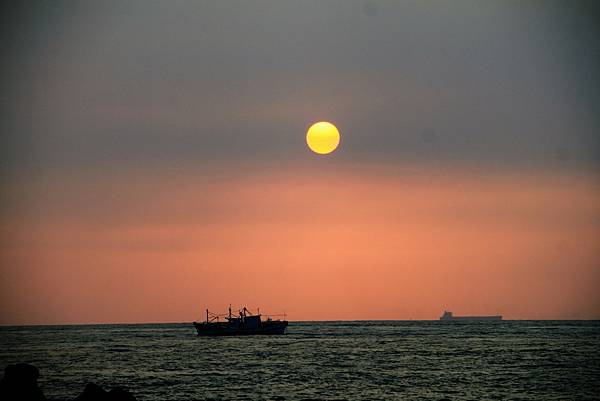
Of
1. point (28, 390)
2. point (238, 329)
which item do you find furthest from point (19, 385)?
point (238, 329)

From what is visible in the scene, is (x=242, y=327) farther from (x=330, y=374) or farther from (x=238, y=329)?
(x=330, y=374)

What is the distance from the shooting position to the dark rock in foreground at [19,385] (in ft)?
153

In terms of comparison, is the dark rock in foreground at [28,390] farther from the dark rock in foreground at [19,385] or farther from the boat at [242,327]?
the boat at [242,327]

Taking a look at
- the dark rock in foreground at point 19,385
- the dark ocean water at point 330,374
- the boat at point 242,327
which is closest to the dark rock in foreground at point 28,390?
the dark rock in foreground at point 19,385

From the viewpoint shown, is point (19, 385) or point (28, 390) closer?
point (19, 385)

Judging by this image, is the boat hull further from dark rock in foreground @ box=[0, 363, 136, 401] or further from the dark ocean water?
dark rock in foreground @ box=[0, 363, 136, 401]

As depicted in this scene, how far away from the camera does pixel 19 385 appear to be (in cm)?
4716

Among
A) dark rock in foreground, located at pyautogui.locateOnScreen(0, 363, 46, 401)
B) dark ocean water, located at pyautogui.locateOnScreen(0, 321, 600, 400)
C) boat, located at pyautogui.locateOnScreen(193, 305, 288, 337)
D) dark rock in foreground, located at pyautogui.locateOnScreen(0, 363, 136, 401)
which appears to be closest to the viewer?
dark rock in foreground, located at pyautogui.locateOnScreen(0, 363, 136, 401)

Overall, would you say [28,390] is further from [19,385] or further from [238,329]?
[238,329]

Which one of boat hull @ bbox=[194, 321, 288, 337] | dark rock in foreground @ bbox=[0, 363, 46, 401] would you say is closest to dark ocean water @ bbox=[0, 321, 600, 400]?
dark rock in foreground @ bbox=[0, 363, 46, 401]

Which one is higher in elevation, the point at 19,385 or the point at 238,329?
the point at 238,329

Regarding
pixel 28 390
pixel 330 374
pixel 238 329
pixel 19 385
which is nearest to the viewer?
pixel 19 385

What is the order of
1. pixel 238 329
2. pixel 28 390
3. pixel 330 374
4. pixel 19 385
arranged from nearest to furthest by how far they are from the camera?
pixel 19 385 → pixel 28 390 → pixel 330 374 → pixel 238 329

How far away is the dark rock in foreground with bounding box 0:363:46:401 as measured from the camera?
1841 inches
